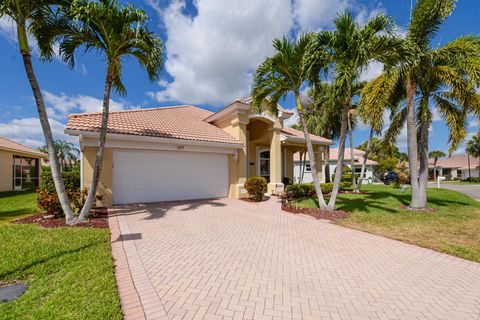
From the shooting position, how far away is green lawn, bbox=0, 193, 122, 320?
10.7ft

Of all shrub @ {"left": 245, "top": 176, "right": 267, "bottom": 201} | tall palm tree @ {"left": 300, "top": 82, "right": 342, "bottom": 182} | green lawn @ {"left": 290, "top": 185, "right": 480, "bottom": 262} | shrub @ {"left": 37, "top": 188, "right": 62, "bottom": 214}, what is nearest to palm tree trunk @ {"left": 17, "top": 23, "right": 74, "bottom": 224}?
shrub @ {"left": 37, "top": 188, "right": 62, "bottom": 214}

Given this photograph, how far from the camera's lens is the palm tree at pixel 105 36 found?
22.8 feet

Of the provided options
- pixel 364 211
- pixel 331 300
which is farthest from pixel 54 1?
pixel 364 211

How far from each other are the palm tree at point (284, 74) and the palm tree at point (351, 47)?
523mm

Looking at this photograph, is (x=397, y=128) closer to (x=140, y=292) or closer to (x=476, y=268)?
(x=476, y=268)

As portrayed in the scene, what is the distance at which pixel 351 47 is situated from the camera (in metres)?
8.41

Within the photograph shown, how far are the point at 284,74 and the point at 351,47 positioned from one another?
2709mm

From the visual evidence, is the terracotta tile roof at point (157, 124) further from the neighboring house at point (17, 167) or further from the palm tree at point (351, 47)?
the neighboring house at point (17, 167)

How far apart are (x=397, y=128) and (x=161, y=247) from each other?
46.6ft

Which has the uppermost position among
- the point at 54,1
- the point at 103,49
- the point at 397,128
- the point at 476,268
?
the point at 54,1

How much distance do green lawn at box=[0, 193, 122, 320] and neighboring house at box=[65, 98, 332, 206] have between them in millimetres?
4314

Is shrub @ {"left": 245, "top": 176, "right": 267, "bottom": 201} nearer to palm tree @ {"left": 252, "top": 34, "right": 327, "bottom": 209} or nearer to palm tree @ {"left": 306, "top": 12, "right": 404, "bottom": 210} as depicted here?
palm tree @ {"left": 252, "top": 34, "right": 327, "bottom": 209}

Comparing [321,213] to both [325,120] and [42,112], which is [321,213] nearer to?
[42,112]

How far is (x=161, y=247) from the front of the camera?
5.85 metres
